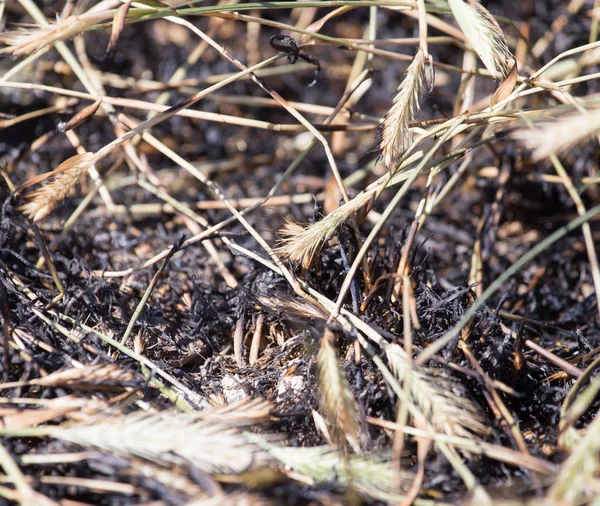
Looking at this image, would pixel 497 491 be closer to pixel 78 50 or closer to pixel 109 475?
pixel 109 475

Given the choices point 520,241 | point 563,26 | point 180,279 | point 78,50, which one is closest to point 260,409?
point 180,279

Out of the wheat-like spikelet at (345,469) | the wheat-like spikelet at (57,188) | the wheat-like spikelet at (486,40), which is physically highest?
the wheat-like spikelet at (486,40)

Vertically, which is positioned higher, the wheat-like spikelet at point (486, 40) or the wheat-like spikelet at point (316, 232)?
the wheat-like spikelet at point (486, 40)

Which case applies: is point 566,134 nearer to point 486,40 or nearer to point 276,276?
point 486,40

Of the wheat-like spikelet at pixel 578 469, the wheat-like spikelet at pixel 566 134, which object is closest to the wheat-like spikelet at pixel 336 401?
the wheat-like spikelet at pixel 578 469

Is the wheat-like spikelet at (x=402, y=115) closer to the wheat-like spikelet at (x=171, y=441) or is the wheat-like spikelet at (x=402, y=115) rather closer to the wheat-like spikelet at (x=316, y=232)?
the wheat-like spikelet at (x=316, y=232)
